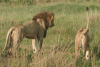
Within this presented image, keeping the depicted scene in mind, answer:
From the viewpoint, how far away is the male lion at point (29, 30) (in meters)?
4.62

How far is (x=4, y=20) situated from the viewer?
972cm

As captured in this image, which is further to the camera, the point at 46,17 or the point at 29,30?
the point at 46,17

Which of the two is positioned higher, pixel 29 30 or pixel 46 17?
pixel 46 17

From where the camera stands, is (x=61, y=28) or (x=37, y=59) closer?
(x=37, y=59)

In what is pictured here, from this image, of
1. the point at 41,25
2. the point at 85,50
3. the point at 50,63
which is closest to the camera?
the point at 50,63

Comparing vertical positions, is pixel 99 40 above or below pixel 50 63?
below

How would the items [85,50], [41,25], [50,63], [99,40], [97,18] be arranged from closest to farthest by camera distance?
[50,63]
[85,50]
[41,25]
[99,40]
[97,18]

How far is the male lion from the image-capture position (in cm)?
462

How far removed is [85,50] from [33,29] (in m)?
1.49

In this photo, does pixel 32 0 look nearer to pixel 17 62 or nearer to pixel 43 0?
pixel 43 0

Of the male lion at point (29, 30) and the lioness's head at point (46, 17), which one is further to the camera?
the lioness's head at point (46, 17)

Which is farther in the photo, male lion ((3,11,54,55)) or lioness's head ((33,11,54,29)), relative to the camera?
lioness's head ((33,11,54,29))

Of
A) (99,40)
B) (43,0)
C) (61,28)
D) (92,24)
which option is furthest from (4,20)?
(43,0)

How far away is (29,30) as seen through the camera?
4.96m
